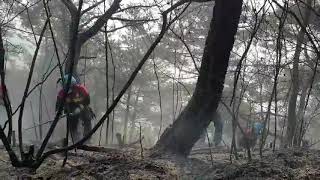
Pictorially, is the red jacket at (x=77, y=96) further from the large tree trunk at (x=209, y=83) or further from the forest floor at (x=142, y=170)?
the forest floor at (x=142, y=170)

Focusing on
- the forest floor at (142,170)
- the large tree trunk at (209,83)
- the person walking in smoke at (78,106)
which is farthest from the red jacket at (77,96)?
the forest floor at (142,170)

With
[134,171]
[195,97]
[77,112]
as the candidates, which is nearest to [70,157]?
[134,171]

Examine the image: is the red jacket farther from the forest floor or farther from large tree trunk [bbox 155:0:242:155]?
the forest floor

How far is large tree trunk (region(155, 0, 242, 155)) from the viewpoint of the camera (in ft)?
15.3

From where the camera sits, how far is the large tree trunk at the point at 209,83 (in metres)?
4.66

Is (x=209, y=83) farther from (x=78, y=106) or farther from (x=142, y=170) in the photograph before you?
(x=78, y=106)

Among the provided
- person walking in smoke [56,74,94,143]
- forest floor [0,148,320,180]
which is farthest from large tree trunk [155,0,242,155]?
person walking in smoke [56,74,94,143]

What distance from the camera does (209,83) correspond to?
16.0 ft

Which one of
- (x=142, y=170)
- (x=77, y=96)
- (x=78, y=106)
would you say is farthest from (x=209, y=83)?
(x=78, y=106)

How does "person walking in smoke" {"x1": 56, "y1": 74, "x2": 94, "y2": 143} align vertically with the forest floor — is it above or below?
above

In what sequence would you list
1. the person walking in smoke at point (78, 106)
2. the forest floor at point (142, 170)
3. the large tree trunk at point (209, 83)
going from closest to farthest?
the forest floor at point (142, 170) → the large tree trunk at point (209, 83) → the person walking in smoke at point (78, 106)

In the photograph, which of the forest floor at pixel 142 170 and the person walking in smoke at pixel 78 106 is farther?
the person walking in smoke at pixel 78 106

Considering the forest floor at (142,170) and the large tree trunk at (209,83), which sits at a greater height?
the large tree trunk at (209,83)

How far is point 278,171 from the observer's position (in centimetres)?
299
